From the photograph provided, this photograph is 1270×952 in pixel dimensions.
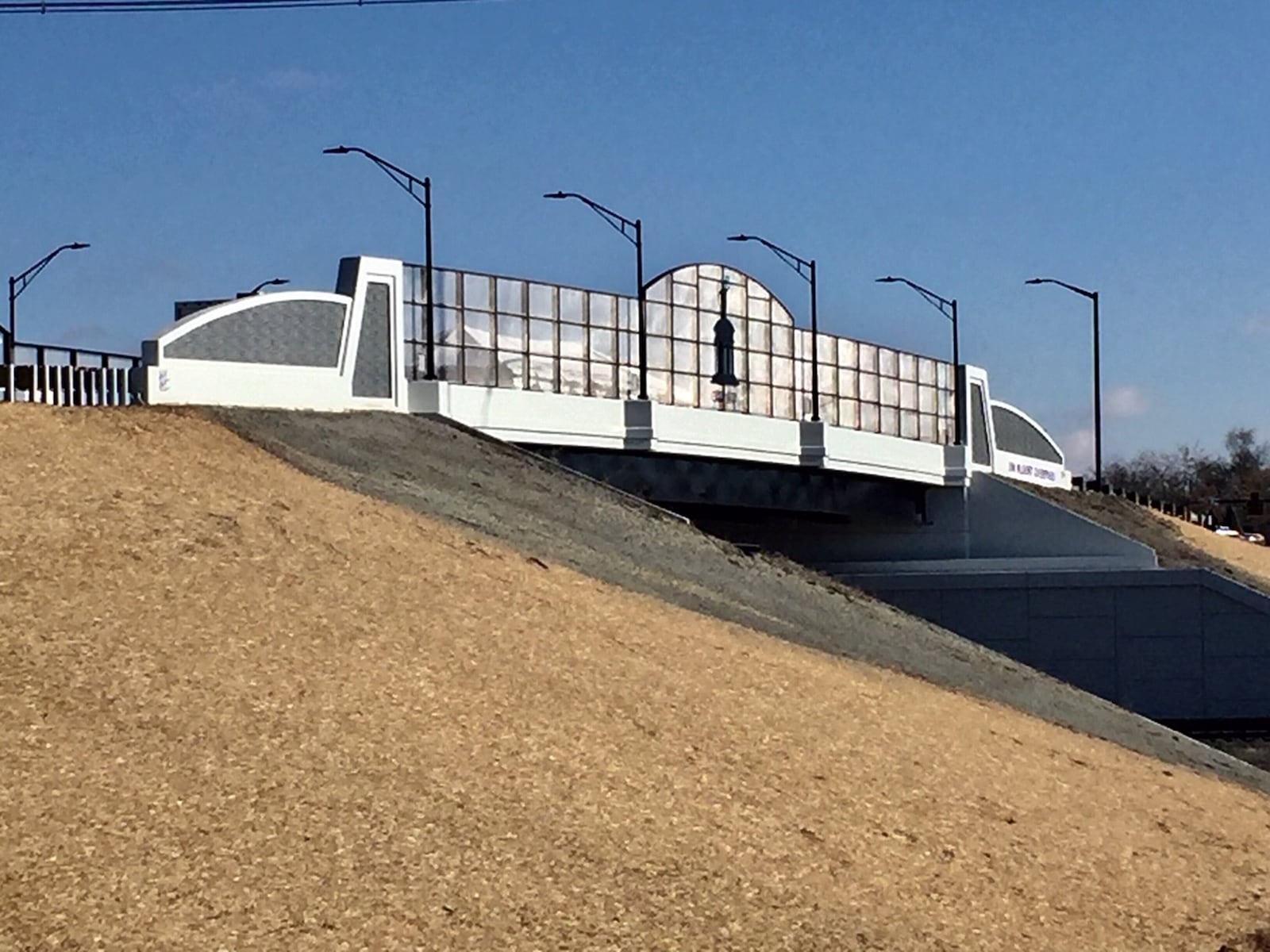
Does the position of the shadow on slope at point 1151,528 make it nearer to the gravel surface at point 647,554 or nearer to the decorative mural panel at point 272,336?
the gravel surface at point 647,554

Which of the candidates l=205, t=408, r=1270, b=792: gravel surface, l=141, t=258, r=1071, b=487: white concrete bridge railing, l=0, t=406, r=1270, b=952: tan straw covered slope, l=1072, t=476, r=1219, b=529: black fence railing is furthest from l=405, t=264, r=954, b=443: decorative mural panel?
l=0, t=406, r=1270, b=952: tan straw covered slope

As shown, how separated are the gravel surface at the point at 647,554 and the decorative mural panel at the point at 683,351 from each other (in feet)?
26.7

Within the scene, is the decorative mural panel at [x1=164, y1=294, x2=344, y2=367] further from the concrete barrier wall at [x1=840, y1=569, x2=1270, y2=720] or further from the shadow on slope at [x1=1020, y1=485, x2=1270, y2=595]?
the shadow on slope at [x1=1020, y1=485, x2=1270, y2=595]

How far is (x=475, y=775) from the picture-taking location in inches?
594

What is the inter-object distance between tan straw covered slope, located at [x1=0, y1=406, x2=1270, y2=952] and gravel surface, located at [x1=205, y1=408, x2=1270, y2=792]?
9.06 ft

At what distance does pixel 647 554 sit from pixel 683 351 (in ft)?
83.0

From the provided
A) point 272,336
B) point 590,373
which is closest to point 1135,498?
point 590,373

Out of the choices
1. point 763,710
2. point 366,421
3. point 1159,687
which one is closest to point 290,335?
point 366,421

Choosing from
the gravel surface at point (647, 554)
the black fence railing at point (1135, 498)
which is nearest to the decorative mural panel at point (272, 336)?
the gravel surface at point (647, 554)

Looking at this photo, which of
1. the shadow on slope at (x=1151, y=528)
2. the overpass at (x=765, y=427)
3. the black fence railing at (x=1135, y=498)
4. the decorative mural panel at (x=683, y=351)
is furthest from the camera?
the black fence railing at (x=1135, y=498)

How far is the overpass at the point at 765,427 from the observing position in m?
42.1

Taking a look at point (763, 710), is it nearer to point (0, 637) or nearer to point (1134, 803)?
point (1134, 803)

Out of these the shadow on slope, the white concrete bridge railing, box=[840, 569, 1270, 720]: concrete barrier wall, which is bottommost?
box=[840, 569, 1270, 720]: concrete barrier wall

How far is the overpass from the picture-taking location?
4209 cm
